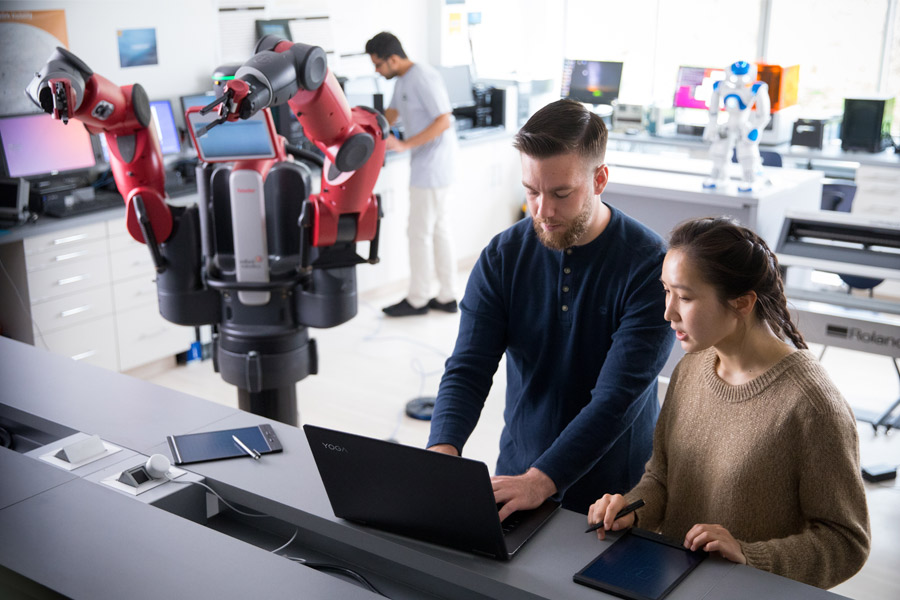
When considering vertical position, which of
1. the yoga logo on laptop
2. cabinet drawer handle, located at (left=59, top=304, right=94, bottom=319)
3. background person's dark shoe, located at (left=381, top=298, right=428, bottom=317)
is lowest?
background person's dark shoe, located at (left=381, top=298, right=428, bottom=317)

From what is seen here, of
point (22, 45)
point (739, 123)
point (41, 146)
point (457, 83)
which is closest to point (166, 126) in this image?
point (41, 146)

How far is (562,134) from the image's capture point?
1856mm

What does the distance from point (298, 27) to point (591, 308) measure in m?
4.43

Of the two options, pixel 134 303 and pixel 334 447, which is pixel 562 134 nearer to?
pixel 334 447

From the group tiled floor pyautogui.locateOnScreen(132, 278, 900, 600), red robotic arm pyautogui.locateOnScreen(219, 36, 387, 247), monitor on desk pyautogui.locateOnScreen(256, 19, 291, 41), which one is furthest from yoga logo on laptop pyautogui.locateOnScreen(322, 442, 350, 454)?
monitor on desk pyautogui.locateOnScreen(256, 19, 291, 41)

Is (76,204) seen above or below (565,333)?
below

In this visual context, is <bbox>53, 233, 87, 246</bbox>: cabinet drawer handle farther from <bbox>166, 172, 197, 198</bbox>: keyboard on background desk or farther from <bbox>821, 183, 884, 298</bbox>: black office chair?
<bbox>821, 183, 884, 298</bbox>: black office chair

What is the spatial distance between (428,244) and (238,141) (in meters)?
3.29

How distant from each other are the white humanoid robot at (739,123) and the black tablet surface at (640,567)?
242cm

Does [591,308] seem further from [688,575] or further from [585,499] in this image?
[688,575]

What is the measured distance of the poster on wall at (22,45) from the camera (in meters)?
4.54

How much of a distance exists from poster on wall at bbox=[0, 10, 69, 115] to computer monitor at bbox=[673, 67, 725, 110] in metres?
4.23

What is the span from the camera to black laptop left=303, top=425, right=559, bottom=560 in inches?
60.4

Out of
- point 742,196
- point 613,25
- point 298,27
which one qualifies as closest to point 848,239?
point 742,196
